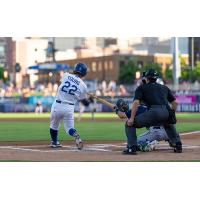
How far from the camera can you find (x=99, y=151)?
12281 mm

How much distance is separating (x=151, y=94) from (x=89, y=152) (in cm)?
176

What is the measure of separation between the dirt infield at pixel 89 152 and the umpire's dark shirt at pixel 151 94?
40.7 inches

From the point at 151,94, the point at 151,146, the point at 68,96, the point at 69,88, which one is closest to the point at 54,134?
the point at 68,96

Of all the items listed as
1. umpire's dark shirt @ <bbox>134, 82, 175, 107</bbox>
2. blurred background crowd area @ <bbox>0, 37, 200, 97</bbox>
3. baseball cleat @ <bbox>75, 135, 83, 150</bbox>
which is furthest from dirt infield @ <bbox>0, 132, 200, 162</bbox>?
blurred background crowd area @ <bbox>0, 37, 200, 97</bbox>

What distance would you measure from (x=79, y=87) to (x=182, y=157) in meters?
2.90

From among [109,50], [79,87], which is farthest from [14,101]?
[109,50]

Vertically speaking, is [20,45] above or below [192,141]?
above

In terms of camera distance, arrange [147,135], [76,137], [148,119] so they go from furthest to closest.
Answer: [76,137]
[147,135]
[148,119]

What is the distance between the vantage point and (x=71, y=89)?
12.6m

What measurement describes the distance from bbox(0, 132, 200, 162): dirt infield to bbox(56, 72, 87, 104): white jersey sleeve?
111 cm

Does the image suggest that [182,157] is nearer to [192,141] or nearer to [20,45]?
[192,141]

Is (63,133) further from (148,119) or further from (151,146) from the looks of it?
(148,119)

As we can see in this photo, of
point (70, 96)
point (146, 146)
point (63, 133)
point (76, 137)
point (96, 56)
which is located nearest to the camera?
point (146, 146)
